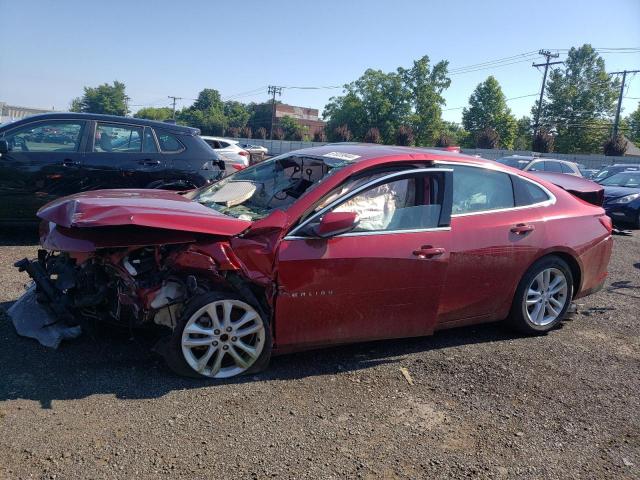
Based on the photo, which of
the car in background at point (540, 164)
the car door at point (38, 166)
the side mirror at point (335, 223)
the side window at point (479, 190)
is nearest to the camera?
the side mirror at point (335, 223)

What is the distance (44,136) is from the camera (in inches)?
264

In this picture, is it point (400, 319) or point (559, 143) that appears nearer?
point (400, 319)

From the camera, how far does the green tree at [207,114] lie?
97075 millimetres

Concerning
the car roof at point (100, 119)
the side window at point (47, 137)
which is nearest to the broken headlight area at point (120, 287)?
the side window at point (47, 137)

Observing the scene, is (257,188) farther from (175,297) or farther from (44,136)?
(44,136)

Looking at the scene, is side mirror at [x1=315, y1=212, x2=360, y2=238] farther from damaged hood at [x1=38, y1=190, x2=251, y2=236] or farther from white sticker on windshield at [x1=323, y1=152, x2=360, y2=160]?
white sticker on windshield at [x1=323, y1=152, x2=360, y2=160]

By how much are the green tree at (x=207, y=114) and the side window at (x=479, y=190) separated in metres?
86.6

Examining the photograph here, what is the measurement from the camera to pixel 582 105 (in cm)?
6912

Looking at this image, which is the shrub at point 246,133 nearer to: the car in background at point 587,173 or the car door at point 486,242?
the car in background at point 587,173

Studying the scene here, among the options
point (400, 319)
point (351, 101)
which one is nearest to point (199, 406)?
point (400, 319)

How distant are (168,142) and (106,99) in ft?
363

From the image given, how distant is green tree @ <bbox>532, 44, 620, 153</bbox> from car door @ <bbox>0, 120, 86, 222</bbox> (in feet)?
238

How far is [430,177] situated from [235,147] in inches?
Answer: 670

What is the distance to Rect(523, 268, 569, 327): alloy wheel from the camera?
4.57 metres
